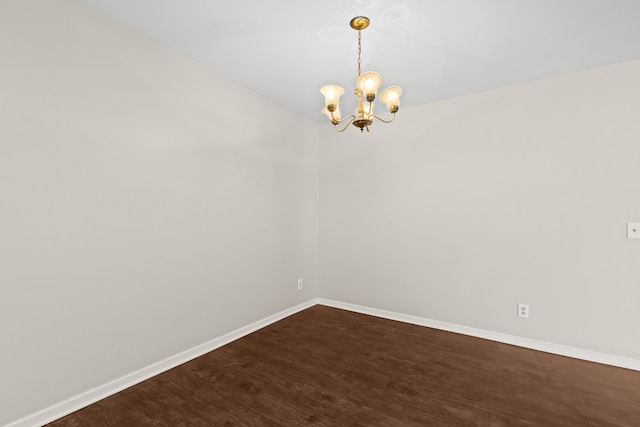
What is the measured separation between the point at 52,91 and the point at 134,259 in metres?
1.16

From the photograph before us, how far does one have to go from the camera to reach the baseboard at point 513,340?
93.3 inches

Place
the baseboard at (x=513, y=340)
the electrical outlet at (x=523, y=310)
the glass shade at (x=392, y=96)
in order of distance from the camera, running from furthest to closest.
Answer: the electrical outlet at (x=523, y=310)
the baseboard at (x=513, y=340)
the glass shade at (x=392, y=96)

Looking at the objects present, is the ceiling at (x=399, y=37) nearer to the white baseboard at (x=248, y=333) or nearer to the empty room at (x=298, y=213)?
the empty room at (x=298, y=213)

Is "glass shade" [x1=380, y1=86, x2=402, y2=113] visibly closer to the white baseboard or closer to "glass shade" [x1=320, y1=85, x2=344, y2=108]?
"glass shade" [x1=320, y1=85, x2=344, y2=108]

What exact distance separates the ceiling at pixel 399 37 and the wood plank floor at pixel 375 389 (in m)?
2.54

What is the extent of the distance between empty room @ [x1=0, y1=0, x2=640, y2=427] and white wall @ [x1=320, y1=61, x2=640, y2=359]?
18 mm

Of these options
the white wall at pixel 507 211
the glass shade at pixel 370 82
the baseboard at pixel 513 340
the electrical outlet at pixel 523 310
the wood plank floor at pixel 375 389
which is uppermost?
the glass shade at pixel 370 82

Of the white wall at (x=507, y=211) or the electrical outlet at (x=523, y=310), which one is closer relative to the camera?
the white wall at (x=507, y=211)

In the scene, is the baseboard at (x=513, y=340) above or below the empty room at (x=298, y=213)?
below

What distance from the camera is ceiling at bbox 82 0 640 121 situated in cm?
180

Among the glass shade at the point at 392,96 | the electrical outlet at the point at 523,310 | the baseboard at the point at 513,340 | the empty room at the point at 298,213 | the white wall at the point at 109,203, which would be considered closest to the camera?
the white wall at the point at 109,203

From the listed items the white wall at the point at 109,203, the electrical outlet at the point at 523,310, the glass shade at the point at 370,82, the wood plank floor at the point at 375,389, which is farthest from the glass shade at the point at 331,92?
the electrical outlet at the point at 523,310

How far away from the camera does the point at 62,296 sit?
5.72 feet

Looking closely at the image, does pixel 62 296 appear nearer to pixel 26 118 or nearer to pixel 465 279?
pixel 26 118
